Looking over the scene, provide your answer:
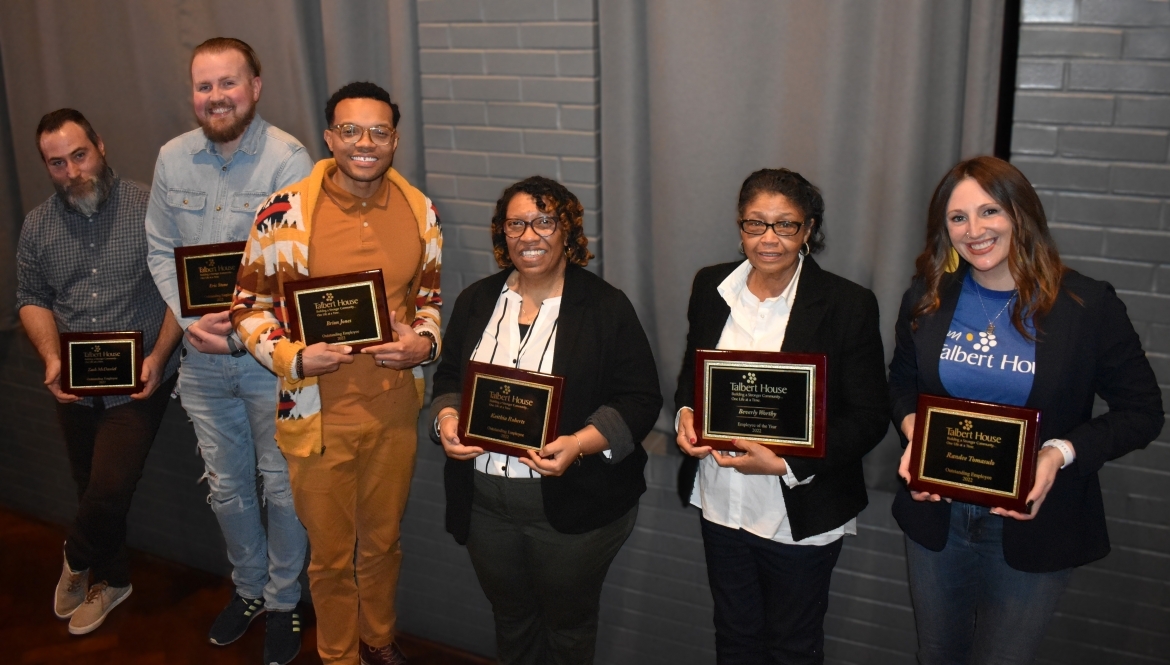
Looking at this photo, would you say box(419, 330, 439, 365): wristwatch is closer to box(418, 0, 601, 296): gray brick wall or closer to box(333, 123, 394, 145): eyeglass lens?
box(418, 0, 601, 296): gray brick wall

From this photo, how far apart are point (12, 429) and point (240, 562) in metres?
1.99

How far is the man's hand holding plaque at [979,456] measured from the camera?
79.6 inches

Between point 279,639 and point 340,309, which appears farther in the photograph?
point 279,639

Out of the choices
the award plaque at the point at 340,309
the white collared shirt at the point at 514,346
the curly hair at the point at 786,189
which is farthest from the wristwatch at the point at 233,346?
the curly hair at the point at 786,189

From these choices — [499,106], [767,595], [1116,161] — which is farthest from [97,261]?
[1116,161]

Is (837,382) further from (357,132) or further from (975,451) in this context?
(357,132)

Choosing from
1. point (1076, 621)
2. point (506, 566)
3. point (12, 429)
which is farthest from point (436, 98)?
point (12, 429)

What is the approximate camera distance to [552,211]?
247 centimetres

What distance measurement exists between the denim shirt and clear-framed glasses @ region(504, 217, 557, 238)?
101 centimetres

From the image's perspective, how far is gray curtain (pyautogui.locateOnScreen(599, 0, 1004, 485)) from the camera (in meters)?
2.44

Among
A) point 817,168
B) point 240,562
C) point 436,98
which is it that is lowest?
point 240,562

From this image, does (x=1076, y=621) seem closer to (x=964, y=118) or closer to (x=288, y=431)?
(x=964, y=118)

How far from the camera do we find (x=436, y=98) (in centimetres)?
310

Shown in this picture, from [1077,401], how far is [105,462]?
133 inches
